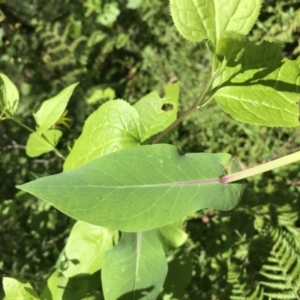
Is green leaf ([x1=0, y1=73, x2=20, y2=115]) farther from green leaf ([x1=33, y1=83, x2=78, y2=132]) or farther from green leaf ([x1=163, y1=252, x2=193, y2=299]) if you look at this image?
green leaf ([x1=163, y1=252, x2=193, y2=299])

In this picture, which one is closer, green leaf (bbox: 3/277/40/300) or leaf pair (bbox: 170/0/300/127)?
leaf pair (bbox: 170/0/300/127)

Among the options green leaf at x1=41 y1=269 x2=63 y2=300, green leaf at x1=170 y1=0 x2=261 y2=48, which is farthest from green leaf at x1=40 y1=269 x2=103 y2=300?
green leaf at x1=170 y1=0 x2=261 y2=48

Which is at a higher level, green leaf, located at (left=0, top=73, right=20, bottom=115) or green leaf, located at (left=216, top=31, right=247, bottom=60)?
green leaf, located at (left=216, top=31, right=247, bottom=60)

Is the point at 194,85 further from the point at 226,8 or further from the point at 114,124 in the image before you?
the point at 226,8

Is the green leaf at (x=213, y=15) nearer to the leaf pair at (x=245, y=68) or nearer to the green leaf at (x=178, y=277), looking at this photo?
the leaf pair at (x=245, y=68)

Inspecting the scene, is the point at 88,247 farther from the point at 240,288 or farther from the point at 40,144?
the point at 240,288

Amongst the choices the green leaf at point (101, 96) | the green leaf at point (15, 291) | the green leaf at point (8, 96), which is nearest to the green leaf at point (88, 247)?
the green leaf at point (15, 291)
